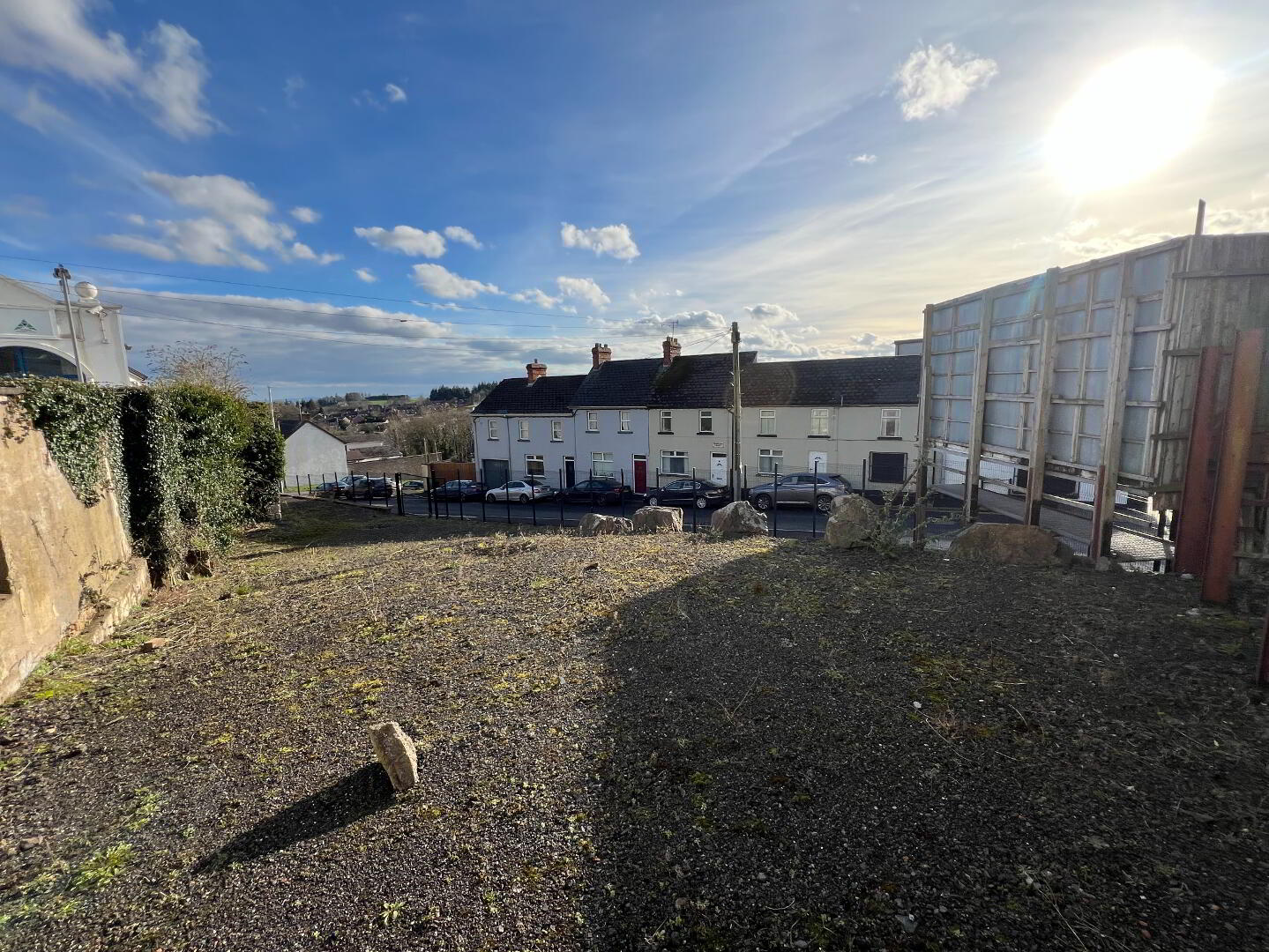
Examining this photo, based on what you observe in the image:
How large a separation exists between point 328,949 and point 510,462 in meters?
31.9

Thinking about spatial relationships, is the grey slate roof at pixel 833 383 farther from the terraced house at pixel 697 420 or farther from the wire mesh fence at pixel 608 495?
the wire mesh fence at pixel 608 495

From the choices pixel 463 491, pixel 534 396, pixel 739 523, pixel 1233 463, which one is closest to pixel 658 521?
pixel 739 523

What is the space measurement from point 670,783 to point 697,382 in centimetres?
2721

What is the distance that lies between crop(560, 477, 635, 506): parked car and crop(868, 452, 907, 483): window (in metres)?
11.2

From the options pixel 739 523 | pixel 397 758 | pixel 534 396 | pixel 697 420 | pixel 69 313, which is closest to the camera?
pixel 397 758

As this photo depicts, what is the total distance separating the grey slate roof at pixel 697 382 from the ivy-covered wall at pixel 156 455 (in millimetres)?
19763

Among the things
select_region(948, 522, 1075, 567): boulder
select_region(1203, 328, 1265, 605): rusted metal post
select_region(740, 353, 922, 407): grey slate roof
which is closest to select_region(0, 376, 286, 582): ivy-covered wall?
select_region(948, 522, 1075, 567): boulder

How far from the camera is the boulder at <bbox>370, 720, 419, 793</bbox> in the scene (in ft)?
11.1

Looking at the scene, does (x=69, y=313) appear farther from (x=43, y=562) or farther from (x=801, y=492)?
(x=801, y=492)

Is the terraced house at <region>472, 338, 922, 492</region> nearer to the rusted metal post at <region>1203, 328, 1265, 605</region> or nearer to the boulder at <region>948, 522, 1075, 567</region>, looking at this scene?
the boulder at <region>948, 522, 1075, 567</region>

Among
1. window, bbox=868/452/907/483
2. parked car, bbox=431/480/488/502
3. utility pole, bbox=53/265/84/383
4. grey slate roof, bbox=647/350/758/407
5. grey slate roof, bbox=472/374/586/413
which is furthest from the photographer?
grey slate roof, bbox=472/374/586/413

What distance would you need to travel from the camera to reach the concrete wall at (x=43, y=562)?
16.3 feet

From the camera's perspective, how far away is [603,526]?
12.9 metres

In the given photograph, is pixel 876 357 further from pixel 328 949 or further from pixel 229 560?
pixel 328 949
